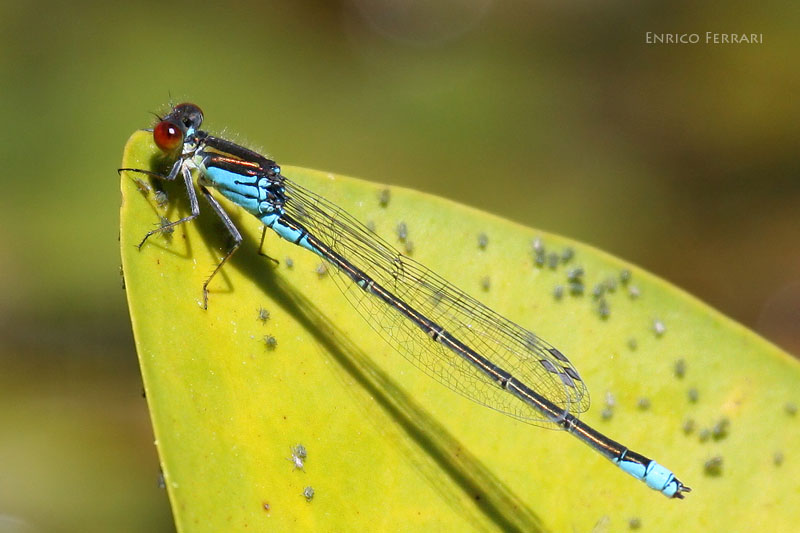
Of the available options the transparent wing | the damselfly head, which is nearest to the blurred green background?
the damselfly head

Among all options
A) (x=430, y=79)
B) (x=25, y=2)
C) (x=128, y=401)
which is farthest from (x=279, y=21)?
(x=128, y=401)

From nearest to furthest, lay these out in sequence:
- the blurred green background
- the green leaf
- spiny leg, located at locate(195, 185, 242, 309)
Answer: the green leaf < spiny leg, located at locate(195, 185, 242, 309) < the blurred green background

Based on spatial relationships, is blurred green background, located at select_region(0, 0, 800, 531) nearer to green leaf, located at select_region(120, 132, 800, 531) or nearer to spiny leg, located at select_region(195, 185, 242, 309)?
spiny leg, located at select_region(195, 185, 242, 309)

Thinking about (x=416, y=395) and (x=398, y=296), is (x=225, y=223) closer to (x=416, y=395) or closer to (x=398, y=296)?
(x=398, y=296)

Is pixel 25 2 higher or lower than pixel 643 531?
higher

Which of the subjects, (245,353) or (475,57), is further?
(475,57)

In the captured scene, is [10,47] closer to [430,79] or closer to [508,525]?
[430,79]

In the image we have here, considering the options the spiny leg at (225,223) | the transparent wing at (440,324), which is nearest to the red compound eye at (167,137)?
the spiny leg at (225,223)

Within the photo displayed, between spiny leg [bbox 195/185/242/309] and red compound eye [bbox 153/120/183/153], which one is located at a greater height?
red compound eye [bbox 153/120/183/153]

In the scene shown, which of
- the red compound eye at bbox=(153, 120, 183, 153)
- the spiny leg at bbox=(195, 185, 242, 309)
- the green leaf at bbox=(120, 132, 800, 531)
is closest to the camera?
the green leaf at bbox=(120, 132, 800, 531)
